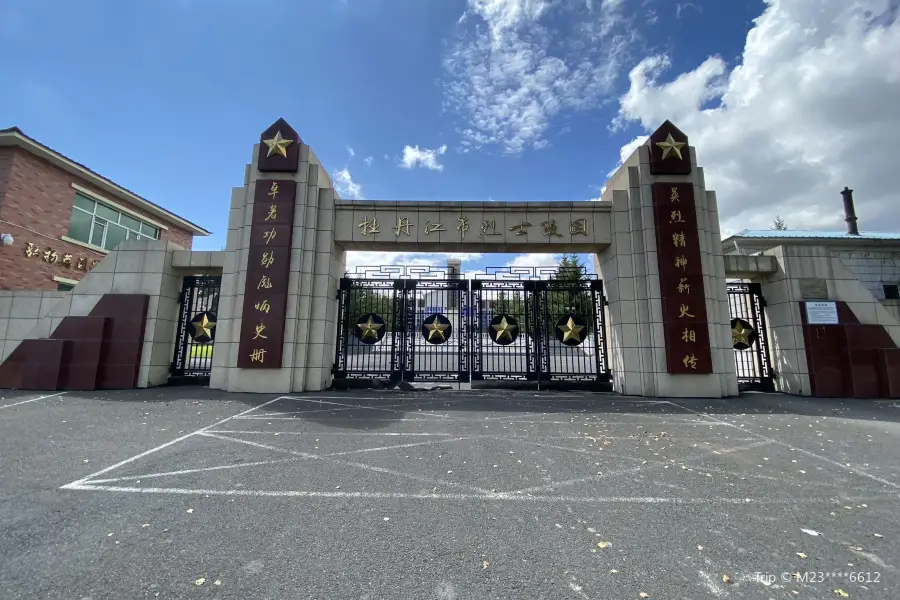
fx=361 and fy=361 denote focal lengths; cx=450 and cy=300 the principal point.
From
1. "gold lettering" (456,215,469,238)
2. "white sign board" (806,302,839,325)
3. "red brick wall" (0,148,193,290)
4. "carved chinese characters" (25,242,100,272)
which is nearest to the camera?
"white sign board" (806,302,839,325)

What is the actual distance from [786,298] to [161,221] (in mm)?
26053

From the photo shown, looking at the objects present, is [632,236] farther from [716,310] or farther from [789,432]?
[789,432]

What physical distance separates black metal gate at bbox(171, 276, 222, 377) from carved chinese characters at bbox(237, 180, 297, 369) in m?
1.82

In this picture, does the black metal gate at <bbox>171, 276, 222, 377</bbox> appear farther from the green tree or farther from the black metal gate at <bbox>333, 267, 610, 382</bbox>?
the green tree

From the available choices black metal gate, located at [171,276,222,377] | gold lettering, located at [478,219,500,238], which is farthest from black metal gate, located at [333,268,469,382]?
black metal gate, located at [171,276,222,377]

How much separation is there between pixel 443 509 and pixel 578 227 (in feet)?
27.6

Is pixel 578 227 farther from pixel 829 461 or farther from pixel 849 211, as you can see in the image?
pixel 849 211

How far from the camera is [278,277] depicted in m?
9.11

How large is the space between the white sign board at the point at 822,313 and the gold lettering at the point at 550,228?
21.4ft

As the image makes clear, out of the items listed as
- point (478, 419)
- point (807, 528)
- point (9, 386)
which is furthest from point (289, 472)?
point (9, 386)

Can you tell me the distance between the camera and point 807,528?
2902 millimetres

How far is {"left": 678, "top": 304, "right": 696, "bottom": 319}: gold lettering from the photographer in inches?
347

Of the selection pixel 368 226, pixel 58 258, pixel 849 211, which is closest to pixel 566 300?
pixel 368 226

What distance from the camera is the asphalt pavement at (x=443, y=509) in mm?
2234
